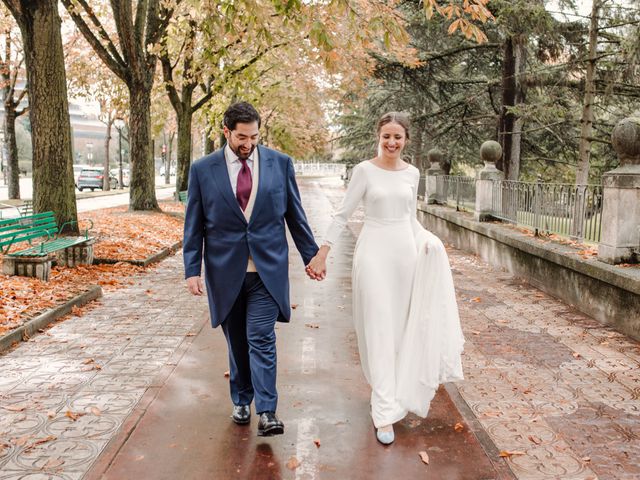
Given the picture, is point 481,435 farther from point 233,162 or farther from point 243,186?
point 233,162

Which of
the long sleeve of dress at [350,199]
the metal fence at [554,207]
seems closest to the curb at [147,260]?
the metal fence at [554,207]

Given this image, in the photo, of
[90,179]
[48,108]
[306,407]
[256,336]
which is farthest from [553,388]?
[90,179]

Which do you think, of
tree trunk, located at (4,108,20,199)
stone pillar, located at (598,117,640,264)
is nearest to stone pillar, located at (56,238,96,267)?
stone pillar, located at (598,117,640,264)

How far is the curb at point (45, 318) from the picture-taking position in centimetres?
620

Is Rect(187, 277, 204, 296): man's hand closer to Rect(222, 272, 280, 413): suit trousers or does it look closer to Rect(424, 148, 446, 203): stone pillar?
Rect(222, 272, 280, 413): suit trousers

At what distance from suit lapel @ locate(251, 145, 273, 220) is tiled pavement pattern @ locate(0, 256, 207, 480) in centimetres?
176

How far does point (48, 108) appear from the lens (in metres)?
11.0

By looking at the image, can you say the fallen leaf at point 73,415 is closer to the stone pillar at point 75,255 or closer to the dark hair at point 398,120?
the dark hair at point 398,120

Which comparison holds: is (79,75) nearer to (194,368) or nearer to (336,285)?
(336,285)

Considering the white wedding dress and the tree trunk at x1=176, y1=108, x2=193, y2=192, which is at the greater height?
the tree trunk at x1=176, y1=108, x2=193, y2=192

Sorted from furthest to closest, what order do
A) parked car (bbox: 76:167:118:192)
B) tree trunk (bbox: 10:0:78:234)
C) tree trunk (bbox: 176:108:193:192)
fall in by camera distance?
parked car (bbox: 76:167:118:192)
tree trunk (bbox: 176:108:193:192)
tree trunk (bbox: 10:0:78:234)

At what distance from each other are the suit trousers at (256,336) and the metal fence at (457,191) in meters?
12.0

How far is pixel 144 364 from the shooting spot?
5762mm

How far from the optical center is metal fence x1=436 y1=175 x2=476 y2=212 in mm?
15808
